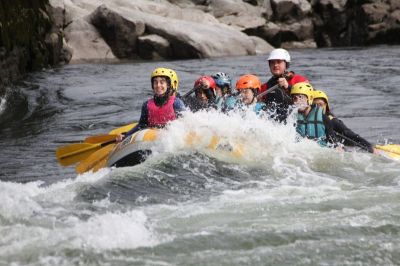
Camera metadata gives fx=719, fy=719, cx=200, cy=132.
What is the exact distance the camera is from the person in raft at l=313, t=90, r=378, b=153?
8719mm

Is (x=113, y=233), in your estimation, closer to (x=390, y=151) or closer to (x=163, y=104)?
(x=163, y=104)

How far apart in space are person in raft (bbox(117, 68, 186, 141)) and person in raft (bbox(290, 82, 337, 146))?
57.1 inches

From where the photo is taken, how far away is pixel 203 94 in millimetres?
10141

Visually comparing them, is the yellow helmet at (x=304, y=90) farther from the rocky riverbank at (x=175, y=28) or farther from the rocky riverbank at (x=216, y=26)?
the rocky riverbank at (x=216, y=26)

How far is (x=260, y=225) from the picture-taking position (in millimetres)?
5707

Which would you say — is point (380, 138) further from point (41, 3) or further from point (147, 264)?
point (41, 3)

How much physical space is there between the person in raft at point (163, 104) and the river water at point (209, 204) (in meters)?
0.28

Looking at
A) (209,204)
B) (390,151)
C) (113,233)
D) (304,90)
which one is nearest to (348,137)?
(390,151)

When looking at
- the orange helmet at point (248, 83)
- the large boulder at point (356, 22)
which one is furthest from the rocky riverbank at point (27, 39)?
the large boulder at point (356, 22)

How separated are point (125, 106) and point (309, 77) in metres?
6.22

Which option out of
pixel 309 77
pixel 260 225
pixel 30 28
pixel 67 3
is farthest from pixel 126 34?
pixel 260 225

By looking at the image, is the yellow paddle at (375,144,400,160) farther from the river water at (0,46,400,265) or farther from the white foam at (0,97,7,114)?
the white foam at (0,97,7,114)

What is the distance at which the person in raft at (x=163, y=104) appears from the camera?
8492mm

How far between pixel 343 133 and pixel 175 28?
1804 centimetres
